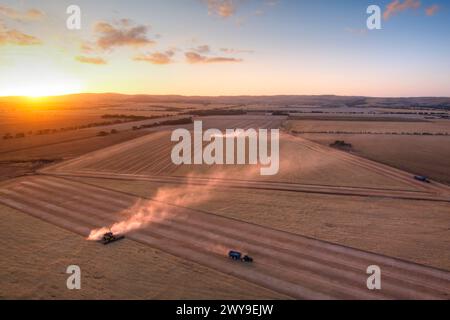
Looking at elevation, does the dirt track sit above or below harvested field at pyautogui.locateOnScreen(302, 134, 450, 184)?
below

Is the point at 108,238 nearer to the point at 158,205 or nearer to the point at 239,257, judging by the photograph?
the point at 158,205

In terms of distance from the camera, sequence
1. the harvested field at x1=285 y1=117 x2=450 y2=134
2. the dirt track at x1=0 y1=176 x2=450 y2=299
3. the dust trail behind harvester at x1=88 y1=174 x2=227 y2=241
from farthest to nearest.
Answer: the harvested field at x1=285 y1=117 x2=450 y2=134 → the dust trail behind harvester at x1=88 y1=174 x2=227 y2=241 → the dirt track at x1=0 y1=176 x2=450 y2=299

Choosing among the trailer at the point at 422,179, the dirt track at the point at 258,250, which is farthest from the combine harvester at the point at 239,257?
the trailer at the point at 422,179

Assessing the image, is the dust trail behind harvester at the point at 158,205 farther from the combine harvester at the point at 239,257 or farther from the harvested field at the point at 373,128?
the harvested field at the point at 373,128

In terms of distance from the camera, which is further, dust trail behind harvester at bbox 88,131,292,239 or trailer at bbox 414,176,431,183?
trailer at bbox 414,176,431,183

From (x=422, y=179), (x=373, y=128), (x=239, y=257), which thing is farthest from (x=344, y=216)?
(x=373, y=128)

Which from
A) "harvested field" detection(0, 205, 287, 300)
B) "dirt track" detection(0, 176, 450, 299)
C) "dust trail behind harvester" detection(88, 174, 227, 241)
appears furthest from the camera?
"dust trail behind harvester" detection(88, 174, 227, 241)

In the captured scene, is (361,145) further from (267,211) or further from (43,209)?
(43,209)

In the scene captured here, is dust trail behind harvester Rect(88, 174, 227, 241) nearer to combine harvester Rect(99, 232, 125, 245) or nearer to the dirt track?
the dirt track

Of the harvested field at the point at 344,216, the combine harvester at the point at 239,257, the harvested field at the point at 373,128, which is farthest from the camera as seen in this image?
the harvested field at the point at 373,128

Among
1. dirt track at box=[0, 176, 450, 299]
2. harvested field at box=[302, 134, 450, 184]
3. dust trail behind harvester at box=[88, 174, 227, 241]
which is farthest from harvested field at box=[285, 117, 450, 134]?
dirt track at box=[0, 176, 450, 299]

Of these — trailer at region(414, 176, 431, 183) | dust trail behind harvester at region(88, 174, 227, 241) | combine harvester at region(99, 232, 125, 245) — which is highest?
trailer at region(414, 176, 431, 183)
